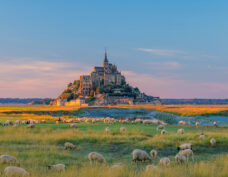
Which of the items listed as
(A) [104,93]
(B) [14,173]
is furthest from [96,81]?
(B) [14,173]

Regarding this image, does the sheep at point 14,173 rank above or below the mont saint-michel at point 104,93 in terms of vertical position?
below

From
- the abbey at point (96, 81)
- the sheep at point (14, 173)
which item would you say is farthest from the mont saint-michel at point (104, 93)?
the sheep at point (14, 173)

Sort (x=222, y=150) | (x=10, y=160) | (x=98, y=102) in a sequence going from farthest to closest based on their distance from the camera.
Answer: (x=98, y=102)
(x=222, y=150)
(x=10, y=160)

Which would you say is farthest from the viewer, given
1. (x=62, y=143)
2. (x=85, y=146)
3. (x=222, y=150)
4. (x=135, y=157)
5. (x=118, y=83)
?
(x=118, y=83)

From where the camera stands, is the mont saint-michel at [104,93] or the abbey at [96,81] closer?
the mont saint-michel at [104,93]

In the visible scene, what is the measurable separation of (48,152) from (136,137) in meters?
8.96

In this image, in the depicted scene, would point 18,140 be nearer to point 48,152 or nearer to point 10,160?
point 48,152

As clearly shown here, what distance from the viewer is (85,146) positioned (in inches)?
741

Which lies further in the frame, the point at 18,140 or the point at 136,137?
the point at 136,137

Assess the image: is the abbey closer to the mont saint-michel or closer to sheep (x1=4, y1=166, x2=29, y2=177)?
the mont saint-michel

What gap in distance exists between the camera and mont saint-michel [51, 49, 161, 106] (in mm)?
170863

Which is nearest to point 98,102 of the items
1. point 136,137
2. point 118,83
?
point 118,83

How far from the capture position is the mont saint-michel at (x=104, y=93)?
17086 centimetres

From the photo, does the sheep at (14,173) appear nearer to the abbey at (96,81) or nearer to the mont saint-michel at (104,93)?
the mont saint-michel at (104,93)
